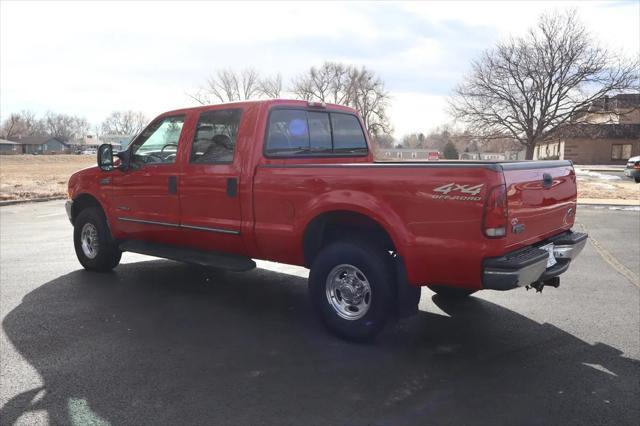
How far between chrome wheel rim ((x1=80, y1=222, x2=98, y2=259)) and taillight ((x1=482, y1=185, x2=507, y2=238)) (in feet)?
16.4

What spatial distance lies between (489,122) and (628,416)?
106 feet

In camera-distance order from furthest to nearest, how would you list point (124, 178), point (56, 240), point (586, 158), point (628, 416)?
point (586, 158), point (56, 240), point (124, 178), point (628, 416)

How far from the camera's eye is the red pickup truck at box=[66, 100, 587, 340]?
3.56 metres

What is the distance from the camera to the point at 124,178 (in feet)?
19.9

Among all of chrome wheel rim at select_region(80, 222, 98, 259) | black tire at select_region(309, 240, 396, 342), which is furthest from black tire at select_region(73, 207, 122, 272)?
black tire at select_region(309, 240, 396, 342)

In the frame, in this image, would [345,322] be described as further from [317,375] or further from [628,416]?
[628,416]

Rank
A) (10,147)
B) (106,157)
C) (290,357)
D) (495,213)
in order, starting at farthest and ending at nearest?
(10,147)
(106,157)
(290,357)
(495,213)

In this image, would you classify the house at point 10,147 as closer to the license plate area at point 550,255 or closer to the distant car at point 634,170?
the distant car at point 634,170

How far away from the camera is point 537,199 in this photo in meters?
3.87

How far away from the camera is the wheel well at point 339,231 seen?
429 cm

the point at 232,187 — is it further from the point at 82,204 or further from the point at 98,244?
the point at 82,204

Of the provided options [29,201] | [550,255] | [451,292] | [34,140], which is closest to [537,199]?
[550,255]

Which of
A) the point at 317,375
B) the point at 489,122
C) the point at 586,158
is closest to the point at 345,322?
the point at 317,375

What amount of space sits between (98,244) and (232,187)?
103 inches
